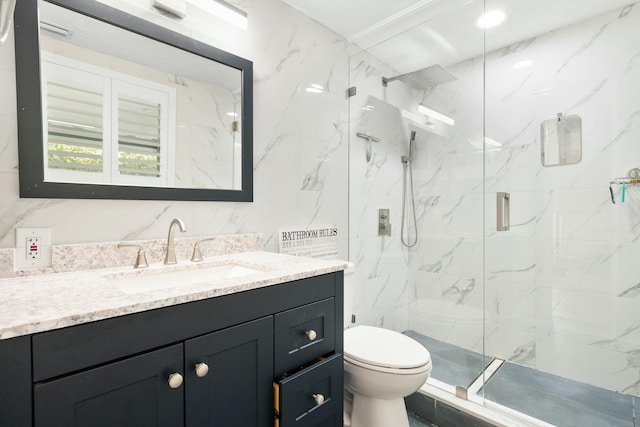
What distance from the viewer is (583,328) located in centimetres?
209

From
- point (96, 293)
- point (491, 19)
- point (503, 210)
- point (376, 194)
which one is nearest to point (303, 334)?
point (96, 293)

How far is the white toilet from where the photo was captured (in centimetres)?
143

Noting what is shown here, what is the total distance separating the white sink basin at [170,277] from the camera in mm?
1134

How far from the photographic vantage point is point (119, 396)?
2.43ft

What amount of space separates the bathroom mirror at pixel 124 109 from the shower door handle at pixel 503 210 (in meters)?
1.66

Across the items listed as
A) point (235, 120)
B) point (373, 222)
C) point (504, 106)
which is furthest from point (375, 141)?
point (235, 120)

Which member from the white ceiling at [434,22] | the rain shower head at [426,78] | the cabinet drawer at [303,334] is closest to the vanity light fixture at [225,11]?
the white ceiling at [434,22]

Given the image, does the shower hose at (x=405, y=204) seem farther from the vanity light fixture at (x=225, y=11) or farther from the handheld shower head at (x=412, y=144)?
the vanity light fixture at (x=225, y=11)

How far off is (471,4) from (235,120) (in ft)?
5.09

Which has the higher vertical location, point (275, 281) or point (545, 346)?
point (275, 281)

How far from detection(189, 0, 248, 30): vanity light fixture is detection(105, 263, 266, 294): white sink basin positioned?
114cm

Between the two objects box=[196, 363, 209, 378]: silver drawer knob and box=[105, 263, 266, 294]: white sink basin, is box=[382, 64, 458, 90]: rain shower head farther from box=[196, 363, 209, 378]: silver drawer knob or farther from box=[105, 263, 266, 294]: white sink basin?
box=[196, 363, 209, 378]: silver drawer knob

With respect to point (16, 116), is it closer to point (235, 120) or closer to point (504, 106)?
point (235, 120)

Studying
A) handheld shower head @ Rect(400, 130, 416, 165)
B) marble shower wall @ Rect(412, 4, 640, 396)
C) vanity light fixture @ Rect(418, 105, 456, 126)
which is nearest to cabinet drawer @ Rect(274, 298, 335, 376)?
marble shower wall @ Rect(412, 4, 640, 396)
